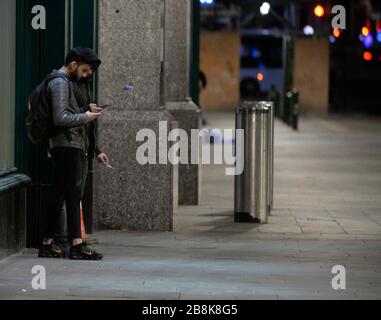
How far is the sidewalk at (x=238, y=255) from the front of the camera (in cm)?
866

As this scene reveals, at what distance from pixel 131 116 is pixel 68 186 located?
2.11 meters

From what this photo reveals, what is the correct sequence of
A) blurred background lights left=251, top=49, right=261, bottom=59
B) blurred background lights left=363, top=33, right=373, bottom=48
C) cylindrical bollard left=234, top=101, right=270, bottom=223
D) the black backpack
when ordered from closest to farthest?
the black backpack, cylindrical bollard left=234, top=101, right=270, bottom=223, blurred background lights left=363, top=33, right=373, bottom=48, blurred background lights left=251, top=49, right=261, bottom=59

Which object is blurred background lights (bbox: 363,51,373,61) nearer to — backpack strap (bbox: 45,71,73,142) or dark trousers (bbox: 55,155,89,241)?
dark trousers (bbox: 55,155,89,241)

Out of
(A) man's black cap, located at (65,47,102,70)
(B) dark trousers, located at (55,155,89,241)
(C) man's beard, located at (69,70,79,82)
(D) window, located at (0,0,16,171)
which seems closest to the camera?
(A) man's black cap, located at (65,47,102,70)

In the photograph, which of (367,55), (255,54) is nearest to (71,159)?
(367,55)

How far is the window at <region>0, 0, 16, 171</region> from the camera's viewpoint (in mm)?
10305

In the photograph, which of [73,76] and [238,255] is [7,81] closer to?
[73,76]

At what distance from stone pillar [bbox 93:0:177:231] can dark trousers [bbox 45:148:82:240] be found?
5.92ft

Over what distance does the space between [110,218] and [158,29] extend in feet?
6.73

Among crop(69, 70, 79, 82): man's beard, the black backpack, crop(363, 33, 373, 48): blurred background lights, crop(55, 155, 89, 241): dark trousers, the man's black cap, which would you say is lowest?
crop(55, 155, 89, 241): dark trousers

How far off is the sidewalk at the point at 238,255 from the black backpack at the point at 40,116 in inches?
43.8

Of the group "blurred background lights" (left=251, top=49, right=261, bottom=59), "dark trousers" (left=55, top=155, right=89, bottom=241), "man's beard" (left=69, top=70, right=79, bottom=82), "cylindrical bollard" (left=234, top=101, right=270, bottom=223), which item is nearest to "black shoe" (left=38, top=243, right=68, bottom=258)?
"dark trousers" (left=55, top=155, right=89, bottom=241)

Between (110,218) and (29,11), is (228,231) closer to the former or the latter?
(110,218)

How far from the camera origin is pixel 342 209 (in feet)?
46.6
